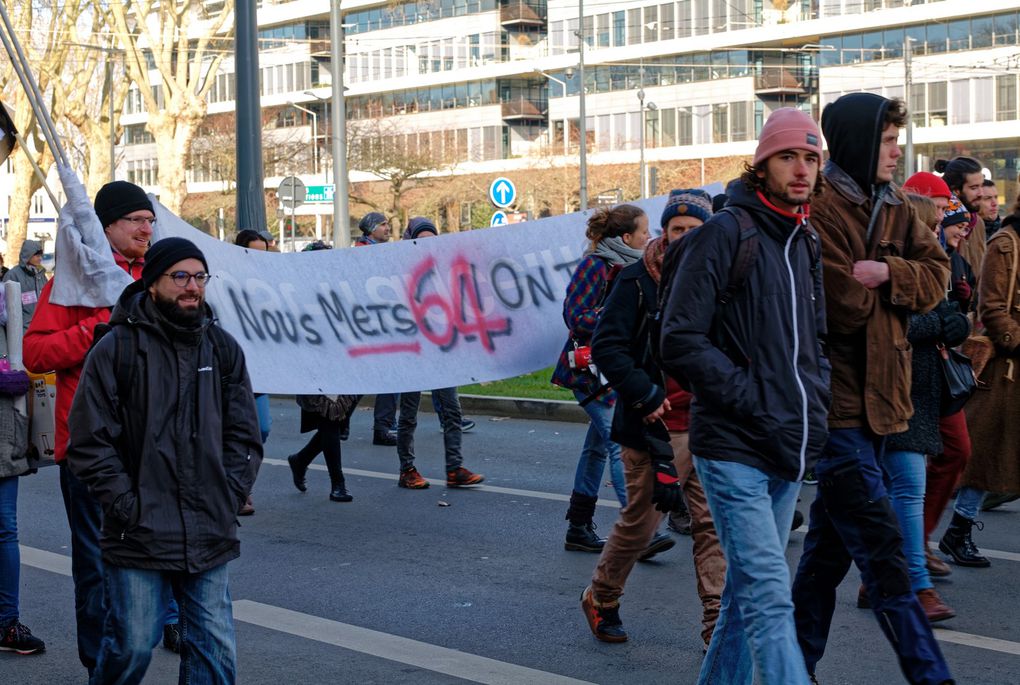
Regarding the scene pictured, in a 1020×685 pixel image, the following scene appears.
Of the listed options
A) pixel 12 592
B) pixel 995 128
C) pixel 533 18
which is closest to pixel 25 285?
pixel 12 592

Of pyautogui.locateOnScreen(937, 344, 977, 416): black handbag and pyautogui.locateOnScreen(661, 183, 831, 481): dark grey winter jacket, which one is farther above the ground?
pyautogui.locateOnScreen(661, 183, 831, 481): dark grey winter jacket

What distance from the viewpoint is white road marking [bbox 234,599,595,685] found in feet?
17.2

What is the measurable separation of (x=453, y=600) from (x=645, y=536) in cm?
125

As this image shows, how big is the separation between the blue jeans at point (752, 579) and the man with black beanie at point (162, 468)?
1.40 meters

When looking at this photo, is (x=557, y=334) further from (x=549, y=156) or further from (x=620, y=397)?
(x=549, y=156)

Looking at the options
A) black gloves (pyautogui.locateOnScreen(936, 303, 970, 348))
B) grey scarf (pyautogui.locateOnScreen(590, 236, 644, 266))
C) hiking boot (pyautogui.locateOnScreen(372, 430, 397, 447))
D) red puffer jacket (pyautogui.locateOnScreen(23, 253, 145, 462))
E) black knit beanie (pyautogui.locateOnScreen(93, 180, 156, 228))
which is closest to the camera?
red puffer jacket (pyautogui.locateOnScreen(23, 253, 145, 462))

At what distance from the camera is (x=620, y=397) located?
213 inches

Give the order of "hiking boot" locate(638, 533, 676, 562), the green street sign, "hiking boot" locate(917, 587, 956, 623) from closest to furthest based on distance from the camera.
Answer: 1. "hiking boot" locate(917, 587, 956, 623)
2. "hiking boot" locate(638, 533, 676, 562)
3. the green street sign

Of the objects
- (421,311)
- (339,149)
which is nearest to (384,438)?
(421,311)

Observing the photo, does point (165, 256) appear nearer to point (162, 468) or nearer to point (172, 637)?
point (162, 468)

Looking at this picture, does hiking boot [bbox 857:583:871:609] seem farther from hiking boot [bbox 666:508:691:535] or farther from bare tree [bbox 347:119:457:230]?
bare tree [bbox 347:119:457:230]

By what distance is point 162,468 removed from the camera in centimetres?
407

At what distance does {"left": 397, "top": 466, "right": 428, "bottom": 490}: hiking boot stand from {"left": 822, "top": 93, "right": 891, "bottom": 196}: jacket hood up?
5348mm

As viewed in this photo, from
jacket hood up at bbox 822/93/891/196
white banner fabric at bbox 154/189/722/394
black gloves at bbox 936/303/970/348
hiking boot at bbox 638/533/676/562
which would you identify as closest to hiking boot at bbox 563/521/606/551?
hiking boot at bbox 638/533/676/562
